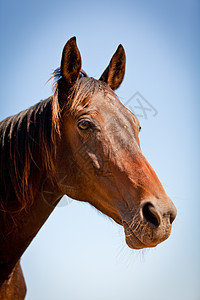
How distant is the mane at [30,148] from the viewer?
297 cm

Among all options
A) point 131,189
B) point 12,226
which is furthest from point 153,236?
point 12,226

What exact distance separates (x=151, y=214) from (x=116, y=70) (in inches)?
81.1

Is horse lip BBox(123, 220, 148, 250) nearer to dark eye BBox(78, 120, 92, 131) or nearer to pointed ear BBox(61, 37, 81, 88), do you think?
dark eye BBox(78, 120, 92, 131)

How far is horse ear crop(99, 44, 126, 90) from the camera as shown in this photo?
3.66 m

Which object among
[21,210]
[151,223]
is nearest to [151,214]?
[151,223]

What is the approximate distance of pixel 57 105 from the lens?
306cm

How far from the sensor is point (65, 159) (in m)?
2.99

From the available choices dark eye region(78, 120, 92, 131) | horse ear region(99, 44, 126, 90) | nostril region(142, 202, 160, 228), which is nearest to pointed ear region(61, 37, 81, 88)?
horse ear region(99, 44, 126, 90)

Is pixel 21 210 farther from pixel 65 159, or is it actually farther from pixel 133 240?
pixel 133 240

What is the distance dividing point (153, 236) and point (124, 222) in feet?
1.12

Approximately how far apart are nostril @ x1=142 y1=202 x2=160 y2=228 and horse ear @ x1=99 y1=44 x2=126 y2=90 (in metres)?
1.86

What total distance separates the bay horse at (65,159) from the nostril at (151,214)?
175 mm

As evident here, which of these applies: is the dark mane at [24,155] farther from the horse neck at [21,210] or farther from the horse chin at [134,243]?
the horse chin at [134,243]

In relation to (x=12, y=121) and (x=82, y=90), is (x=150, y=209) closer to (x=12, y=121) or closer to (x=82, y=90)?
(x=82, y=90)
